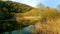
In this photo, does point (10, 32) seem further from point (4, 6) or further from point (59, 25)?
point (59, 25)

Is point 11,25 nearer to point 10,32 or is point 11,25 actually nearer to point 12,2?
point 10,32

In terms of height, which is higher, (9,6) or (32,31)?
(9,6)

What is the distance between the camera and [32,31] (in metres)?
2.22

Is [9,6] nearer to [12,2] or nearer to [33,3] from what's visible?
[12,2]

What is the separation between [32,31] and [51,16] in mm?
332

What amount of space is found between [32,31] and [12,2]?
0.49m

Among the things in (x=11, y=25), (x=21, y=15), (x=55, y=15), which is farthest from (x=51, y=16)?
(x=11, y=25)

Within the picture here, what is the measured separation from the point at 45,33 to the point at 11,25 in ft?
1.57

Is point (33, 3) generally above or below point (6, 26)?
above

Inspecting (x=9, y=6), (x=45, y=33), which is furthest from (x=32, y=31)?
(x=9, y=6)

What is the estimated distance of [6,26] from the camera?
88.0 inches

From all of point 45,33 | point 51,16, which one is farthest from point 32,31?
point 51,16

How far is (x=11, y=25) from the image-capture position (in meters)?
2.24

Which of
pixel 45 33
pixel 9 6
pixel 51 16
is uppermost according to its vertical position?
pixel 9 6
